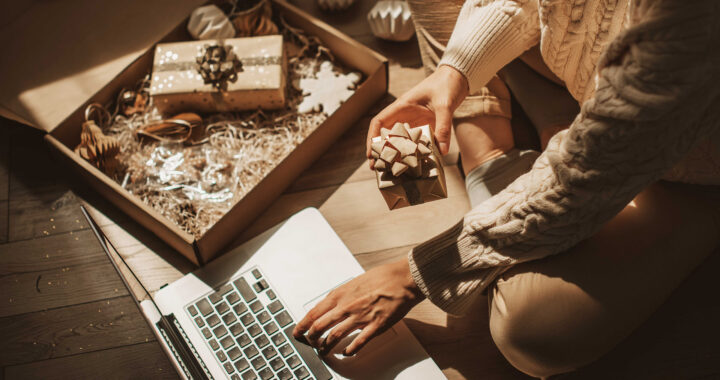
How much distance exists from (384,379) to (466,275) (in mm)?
227

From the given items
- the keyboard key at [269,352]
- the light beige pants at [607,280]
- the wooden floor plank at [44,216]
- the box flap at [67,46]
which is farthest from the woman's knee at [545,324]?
the box flap at [67,46]

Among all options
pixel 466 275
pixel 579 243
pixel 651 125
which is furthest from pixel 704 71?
pixel 466 275

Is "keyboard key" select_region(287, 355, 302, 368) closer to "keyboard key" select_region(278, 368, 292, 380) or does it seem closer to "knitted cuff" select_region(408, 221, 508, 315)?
"keyboard key" select_region(278, 368, 292, 380)

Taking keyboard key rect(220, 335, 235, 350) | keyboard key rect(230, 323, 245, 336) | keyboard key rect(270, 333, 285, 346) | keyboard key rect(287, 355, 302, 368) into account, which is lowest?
keyboard key rect(287, 355, 302, 368)

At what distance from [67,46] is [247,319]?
2.62 feet

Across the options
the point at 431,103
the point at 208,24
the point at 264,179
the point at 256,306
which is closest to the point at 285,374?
the point at 256,306

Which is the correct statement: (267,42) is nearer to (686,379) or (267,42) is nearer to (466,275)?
(466,275)

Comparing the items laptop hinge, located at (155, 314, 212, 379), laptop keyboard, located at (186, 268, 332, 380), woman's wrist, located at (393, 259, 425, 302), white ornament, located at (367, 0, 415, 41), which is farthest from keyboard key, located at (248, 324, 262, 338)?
white ornament, located at (367, 0, 415, 41)

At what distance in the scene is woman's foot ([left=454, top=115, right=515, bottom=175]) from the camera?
0.92 metres

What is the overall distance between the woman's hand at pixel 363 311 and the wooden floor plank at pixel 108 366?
0.78 feet

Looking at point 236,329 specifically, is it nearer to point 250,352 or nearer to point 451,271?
point 250,352

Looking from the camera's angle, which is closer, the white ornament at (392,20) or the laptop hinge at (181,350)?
the laptop hinge at (181,350)

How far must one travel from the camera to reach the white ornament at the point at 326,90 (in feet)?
3.75

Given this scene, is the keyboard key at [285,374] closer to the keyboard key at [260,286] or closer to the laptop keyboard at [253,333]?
the laptop keyboard at [253,333]
